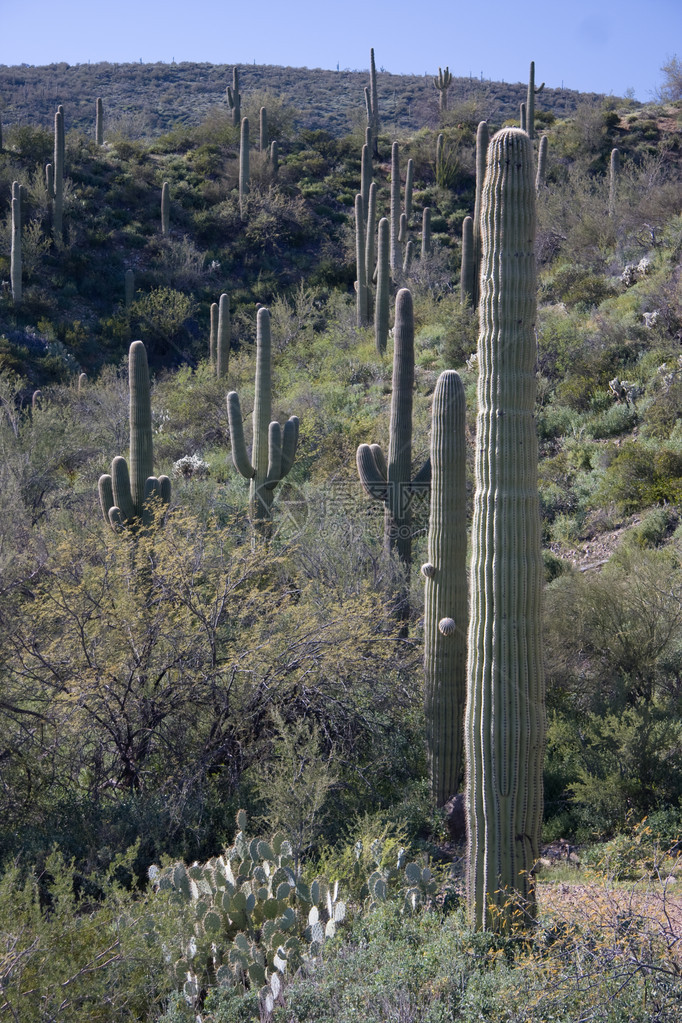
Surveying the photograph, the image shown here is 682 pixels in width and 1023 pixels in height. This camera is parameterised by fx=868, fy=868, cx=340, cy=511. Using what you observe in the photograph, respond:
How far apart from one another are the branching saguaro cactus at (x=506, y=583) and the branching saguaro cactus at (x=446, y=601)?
2316 millimetres

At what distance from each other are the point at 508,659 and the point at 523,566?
58cm

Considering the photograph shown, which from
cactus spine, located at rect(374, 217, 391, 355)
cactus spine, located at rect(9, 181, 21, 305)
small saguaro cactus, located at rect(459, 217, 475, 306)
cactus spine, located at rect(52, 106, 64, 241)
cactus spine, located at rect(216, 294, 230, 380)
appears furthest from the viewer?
cactus spine, located at rect(52, 106, 64, 241)

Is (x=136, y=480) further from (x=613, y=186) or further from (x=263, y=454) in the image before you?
(x=613, y=186)

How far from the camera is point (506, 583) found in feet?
17.5

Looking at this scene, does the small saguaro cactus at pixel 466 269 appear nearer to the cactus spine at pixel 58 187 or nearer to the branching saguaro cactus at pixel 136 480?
the branching saguaro cactus at pixel 136 480

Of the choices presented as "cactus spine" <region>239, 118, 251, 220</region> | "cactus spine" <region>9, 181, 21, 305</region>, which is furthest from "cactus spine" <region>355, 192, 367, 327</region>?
"cactus spine" <region>9, 181, 21, 305</region>

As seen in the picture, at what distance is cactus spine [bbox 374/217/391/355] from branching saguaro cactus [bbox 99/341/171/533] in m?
9.35

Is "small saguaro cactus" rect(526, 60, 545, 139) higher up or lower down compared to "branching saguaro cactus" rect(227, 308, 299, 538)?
higher up

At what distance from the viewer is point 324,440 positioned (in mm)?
17047

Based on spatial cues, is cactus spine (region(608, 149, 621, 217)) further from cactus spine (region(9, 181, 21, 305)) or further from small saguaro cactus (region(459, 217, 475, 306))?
cactus spine (region(9, 181, 21, 305))

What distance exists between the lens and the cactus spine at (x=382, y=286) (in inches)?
790

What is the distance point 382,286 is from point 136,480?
10.6 metres

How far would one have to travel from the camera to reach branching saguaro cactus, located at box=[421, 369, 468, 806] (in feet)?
25.7

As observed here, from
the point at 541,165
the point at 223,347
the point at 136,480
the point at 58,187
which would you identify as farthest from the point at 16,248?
the point at 136,480
